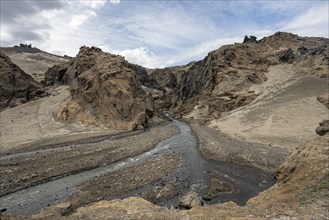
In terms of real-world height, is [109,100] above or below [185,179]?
above

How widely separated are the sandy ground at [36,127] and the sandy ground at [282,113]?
73.0 ft

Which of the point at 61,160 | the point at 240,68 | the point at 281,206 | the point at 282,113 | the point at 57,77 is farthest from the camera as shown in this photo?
the point at 57,77

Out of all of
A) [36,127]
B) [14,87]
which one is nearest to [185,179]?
[36,127]

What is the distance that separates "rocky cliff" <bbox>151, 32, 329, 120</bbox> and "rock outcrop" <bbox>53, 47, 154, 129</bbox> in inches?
632

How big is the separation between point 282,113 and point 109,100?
30.3 m

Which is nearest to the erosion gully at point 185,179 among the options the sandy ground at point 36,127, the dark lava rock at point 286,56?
the sandy ground at point 36,127

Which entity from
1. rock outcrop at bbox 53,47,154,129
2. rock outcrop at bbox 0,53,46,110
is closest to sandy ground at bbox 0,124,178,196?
rock outcrop at bbox 53,47,154,129

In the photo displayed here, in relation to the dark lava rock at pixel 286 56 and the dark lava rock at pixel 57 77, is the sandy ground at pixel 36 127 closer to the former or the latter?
the dark lava rock at pixel 57 77

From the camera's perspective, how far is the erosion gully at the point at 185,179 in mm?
22812

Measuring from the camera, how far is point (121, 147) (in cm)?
4059

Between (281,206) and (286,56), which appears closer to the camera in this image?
(281,206)

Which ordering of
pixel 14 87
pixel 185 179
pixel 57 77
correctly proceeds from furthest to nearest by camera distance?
pixel 57 77 < pixel 14 87 < pixel 185 179

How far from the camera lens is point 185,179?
27.6 meters

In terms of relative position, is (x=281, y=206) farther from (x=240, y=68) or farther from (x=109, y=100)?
(x=240, y=68)
